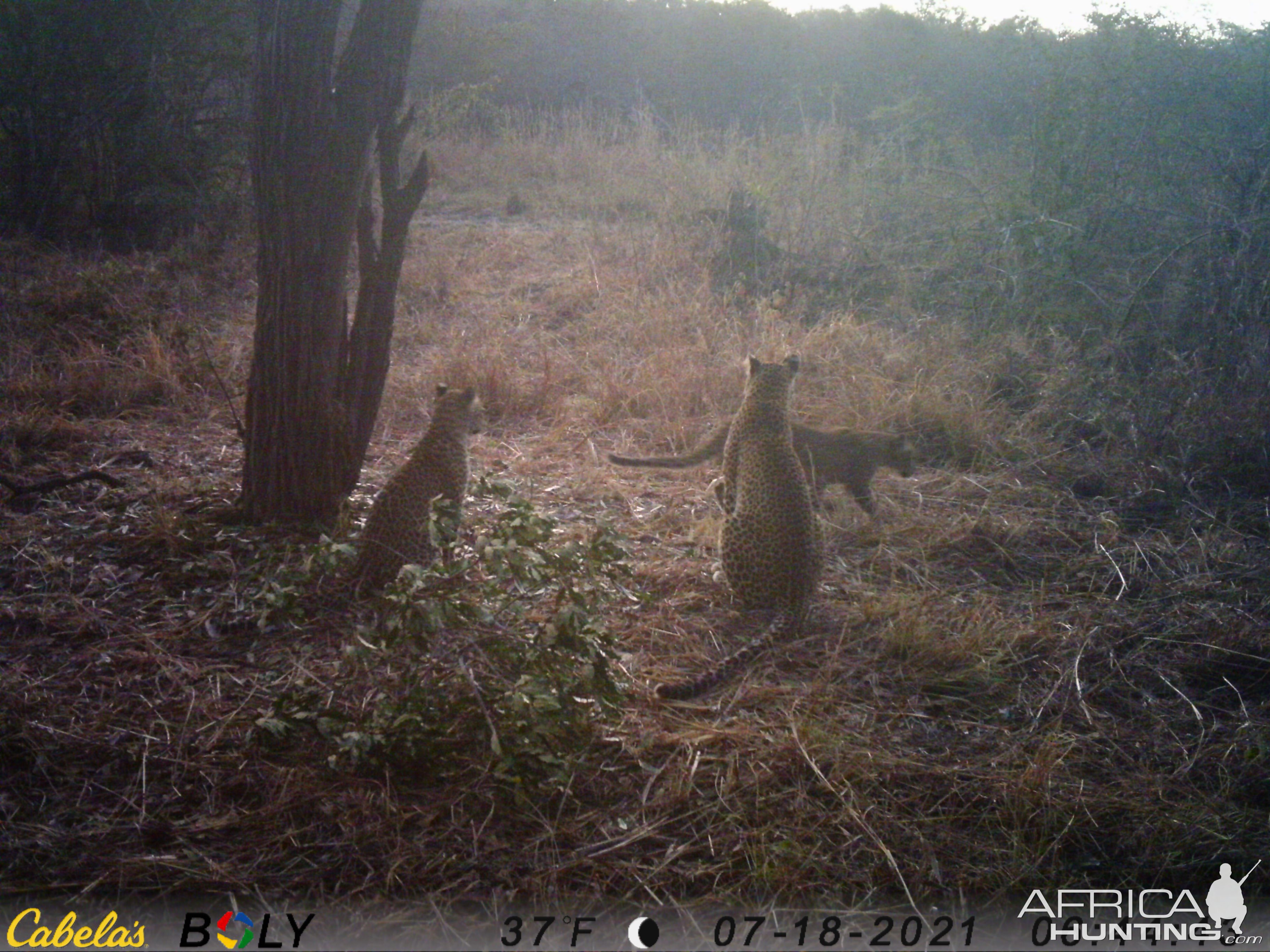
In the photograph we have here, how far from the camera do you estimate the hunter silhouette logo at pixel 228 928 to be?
6.93ft

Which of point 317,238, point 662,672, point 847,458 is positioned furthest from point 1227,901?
point 317,238

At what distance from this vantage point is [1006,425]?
5.80 meters

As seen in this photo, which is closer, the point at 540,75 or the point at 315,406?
the point at 315,406

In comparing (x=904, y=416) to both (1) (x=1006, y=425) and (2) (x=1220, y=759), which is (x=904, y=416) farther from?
(2) (x=1220, y=759)

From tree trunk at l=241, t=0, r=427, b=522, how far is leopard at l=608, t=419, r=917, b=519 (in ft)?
4.30

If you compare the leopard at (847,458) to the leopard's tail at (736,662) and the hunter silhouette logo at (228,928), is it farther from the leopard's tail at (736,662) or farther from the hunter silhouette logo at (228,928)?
the hunter silhouette logo at (228,928)

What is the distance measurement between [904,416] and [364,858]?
417cm

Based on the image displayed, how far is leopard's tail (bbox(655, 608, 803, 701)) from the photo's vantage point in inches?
120

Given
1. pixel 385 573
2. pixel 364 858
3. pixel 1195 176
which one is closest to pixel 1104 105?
pixel 1195 176

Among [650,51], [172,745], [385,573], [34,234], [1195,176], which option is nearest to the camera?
[172,745]

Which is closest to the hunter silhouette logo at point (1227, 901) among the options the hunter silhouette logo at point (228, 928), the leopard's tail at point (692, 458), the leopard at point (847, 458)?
the hunter silhouette logo at point (228, 928)

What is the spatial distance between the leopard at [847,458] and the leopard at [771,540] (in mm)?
663

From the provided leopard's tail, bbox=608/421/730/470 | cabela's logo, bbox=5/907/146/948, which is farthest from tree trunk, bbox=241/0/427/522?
cabela's logo, bbox=5/907/146/948

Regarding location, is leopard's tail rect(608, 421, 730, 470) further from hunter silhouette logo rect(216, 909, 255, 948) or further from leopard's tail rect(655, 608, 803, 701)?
hunter silhouette logo rect(216, 909, 255, 948)
